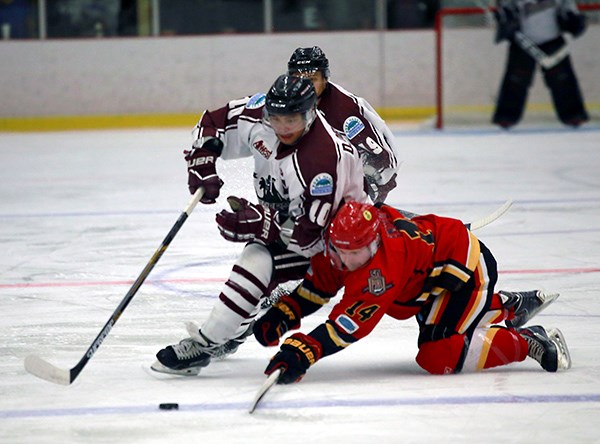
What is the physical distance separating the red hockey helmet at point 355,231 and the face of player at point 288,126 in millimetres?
259

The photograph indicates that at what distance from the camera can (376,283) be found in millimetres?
3068

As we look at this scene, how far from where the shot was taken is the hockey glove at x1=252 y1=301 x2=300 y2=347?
3.26 meters

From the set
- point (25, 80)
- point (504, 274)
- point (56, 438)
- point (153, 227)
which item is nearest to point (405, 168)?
point (153, 227)

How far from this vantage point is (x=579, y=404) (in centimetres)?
292

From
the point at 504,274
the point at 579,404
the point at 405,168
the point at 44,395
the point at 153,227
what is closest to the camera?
the point at 579,404

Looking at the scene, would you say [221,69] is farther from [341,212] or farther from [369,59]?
[341,212]

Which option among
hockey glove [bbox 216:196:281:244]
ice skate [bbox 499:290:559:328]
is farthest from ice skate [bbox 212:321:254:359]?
ice skate [bbox 499:290:559:328]

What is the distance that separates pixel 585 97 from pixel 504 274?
795 centimetres

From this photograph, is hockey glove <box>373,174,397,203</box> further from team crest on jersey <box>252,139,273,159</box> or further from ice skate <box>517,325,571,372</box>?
ice skate <box>517,325,571,372</box>

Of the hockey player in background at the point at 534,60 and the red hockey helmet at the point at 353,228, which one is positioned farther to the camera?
the hockey player in background at the point at 534,60

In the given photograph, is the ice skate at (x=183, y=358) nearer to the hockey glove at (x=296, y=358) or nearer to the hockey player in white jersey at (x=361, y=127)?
the hockey glove at (x=296, y=358)

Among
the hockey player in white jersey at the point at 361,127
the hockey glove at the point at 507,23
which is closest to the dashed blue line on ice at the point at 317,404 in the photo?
the hockey player in white jersey at the point at 361,127

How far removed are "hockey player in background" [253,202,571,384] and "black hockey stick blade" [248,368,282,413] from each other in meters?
0.04

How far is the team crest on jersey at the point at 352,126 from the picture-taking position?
4289 mm
